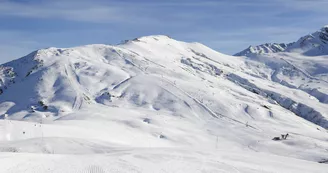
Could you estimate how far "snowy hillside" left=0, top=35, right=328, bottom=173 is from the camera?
37.6 m

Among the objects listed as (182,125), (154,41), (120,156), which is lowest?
(182,125)

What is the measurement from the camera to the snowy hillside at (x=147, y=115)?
123ft

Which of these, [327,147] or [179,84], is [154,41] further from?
[327,147]

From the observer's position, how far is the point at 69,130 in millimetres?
66625

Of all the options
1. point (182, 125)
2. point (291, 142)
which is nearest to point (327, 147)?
point (291, 142)

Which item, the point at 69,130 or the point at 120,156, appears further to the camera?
the point at 69,130

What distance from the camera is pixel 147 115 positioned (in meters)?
96.4

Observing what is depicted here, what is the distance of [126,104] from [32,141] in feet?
189

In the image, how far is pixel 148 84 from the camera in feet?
390

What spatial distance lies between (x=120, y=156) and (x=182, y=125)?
178 ft

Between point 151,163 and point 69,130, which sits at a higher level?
point 151,163

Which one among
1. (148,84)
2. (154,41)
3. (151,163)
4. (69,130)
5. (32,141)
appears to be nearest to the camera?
(151,163)

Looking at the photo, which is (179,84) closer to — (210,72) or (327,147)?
(210,72)

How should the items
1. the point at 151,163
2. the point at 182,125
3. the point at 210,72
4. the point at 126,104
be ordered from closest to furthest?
the point at 151,163 < the point at 182,125 < the point at 126,104 < the point at 210,72
